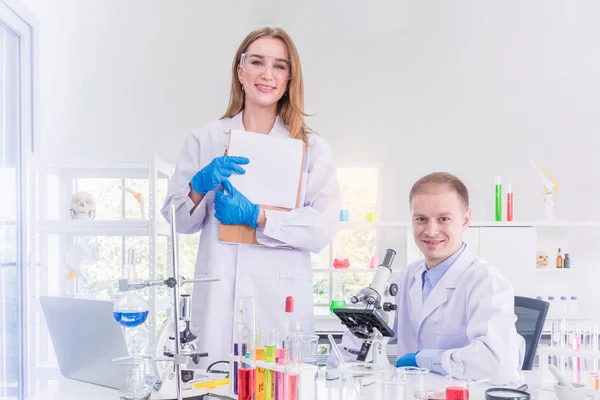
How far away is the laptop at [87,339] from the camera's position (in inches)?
52.7

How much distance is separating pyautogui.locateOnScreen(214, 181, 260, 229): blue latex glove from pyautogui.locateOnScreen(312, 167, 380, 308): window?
2.22 meters

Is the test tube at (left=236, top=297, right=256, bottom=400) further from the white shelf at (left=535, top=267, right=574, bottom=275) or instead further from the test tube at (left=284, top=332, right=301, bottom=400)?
the white shelf at (left=535, top=267, right=574, bottom=275)

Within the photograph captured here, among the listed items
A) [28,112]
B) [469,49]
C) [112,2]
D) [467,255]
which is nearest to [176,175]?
[467,255]

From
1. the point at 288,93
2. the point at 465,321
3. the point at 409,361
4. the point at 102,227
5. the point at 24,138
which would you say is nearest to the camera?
the point at 409,361

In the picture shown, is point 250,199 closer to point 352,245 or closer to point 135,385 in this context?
point 135,385

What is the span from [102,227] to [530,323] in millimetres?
2116

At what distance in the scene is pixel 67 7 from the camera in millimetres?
4094

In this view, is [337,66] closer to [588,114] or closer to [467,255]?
[588,114]

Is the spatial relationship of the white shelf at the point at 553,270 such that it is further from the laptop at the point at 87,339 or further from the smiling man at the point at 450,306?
the laptop at the point at 87,339

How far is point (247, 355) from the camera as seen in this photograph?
1.17 meters

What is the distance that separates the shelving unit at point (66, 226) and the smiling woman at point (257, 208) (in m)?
0.53

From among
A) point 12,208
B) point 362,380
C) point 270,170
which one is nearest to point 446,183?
point 270,170

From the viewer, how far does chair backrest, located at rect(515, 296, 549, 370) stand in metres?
1.96

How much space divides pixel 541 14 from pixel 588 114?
2.59 ft
